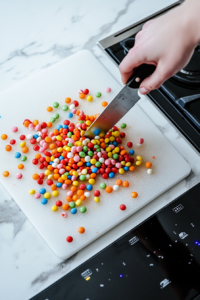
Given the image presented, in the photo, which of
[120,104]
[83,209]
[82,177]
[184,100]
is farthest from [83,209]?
[184,100]

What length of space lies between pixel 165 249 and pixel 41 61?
0.85 m

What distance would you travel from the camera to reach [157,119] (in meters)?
1.05

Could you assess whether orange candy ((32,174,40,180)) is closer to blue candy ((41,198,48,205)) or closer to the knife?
blue candy ((41,198,48,205))

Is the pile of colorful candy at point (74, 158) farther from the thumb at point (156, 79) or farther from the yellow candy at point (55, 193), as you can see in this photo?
the thumb at point (156, 79)

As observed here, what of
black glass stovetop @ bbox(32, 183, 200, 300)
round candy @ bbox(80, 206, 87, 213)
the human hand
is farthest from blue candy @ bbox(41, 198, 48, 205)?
the human hand

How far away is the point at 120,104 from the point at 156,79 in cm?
22

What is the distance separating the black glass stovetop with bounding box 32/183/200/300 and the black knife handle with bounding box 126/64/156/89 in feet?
1.33

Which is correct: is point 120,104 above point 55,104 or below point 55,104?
below

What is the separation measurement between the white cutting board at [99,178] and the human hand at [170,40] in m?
0.34

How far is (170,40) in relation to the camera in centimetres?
66

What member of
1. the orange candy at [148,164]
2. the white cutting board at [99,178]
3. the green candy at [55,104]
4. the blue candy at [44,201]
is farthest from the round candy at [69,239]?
the green candy at [55,104]

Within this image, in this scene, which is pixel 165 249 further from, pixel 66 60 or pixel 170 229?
pixel 66 60

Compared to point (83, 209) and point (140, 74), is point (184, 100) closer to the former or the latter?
point (140, 74)

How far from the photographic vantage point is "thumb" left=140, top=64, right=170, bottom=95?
0.70 metres
